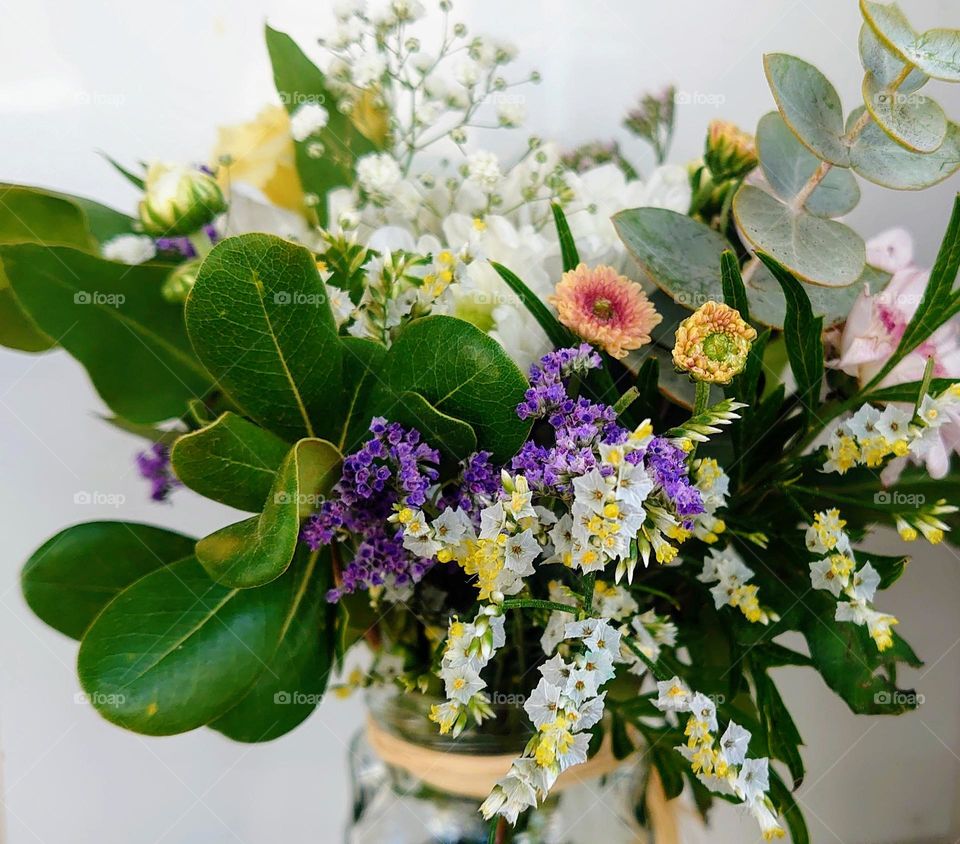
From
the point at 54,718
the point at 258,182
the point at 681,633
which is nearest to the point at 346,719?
the point at 54,718

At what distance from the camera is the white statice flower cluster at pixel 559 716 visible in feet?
1.30

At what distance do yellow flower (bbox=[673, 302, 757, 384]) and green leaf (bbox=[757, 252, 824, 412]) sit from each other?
0.26ft

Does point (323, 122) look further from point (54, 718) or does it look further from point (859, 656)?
point (54, 718)

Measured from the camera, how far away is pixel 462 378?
0.44 meters

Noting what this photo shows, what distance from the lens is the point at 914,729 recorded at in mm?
771

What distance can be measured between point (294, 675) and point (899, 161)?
46 centimetres

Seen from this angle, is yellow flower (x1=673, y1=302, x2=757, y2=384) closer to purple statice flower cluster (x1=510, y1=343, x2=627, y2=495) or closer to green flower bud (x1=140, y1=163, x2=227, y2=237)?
purple statice flower cluster (x1=510, y1=343, x2=627, y2=495)

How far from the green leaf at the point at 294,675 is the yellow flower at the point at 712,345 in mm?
254

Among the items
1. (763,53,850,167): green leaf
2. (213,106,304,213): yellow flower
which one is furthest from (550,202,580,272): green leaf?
(213,106,304,213): yellow flower

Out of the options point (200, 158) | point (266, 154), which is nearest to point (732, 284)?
point (266, 154)

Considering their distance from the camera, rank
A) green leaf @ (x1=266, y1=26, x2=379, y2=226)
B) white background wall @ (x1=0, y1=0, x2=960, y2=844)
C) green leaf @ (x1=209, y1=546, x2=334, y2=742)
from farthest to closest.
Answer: white background wall @ (x1=0, y1=0, x2=960, y2=844)
green leaf @ (x1=266, y1=26, x2=379, y2=226)
green leaf @ (x1=209, y1=546, x2=334, y2=742)

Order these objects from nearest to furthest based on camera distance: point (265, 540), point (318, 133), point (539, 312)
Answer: point (265, 540), point (539, 312), point (318, 133)

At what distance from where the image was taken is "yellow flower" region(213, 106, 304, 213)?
64cm

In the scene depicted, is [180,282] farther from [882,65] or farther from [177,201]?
[882,65]
